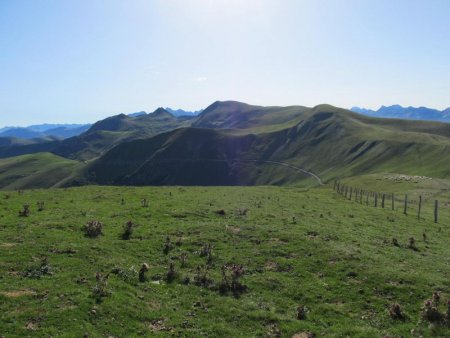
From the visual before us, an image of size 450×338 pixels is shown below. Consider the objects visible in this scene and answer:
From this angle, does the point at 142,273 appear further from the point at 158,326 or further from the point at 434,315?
the point at 434,315

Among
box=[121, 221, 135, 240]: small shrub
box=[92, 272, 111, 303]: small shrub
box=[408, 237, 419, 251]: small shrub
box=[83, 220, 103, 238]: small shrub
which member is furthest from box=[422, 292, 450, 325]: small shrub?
box=[83, 220, 103, 238]: small shrub

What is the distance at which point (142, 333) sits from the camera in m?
17.4

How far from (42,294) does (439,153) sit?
16655 cm

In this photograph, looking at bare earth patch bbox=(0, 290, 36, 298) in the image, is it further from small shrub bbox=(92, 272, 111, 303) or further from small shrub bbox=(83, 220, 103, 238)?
small shrub bbox=(83, 220, 103, 238)

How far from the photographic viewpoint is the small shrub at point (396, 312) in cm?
2019

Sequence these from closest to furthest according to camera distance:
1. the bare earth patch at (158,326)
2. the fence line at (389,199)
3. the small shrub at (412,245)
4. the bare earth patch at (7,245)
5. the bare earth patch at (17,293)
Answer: the bare earth patch at (158,326)
the bare earth patch at (17,293)
the bare earth patch at (7,245)
the small shrub at (412,245)
the fence line at (389,199)

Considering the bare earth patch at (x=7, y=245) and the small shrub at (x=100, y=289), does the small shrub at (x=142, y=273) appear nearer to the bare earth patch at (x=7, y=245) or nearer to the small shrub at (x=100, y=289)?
the small shrub at (x=100, y=289)

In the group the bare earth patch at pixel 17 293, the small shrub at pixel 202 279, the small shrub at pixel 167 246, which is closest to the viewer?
the bare earth patch at pixel 17 293

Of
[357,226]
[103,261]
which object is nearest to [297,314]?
[103,261]

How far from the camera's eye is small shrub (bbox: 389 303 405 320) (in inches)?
795

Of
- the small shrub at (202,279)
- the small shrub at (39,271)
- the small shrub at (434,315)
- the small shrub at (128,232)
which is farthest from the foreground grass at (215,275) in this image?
the small shrub at (128,232)

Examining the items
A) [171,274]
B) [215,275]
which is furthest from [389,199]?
[171,274]

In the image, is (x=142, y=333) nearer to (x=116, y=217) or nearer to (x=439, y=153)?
(x=116, y=217)

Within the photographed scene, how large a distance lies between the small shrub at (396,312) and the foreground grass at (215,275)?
0.37 m
